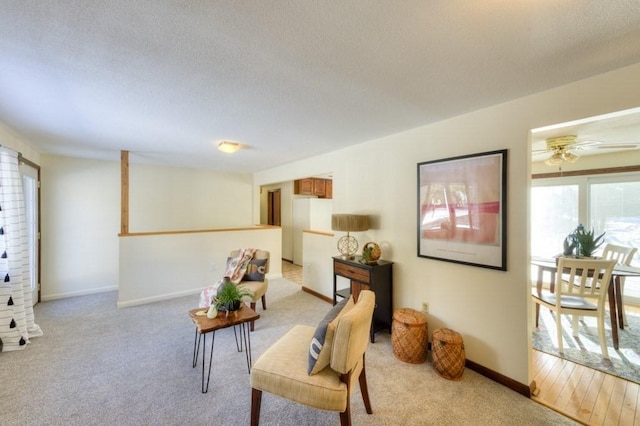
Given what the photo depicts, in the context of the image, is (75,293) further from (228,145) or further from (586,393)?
(586,393)

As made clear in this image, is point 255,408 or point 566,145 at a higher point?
point 566,145

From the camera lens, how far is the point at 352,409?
176 centimetres

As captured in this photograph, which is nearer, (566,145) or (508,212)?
(508,212)

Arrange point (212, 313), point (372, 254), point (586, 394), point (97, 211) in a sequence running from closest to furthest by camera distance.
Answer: point (586, 394) < point (212, 313) < point (372, 254) < point (97, 211)

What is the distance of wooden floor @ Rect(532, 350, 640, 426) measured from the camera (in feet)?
5.59

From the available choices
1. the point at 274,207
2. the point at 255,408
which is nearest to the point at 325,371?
the point at 255,408

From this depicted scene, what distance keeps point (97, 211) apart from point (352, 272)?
4.65m

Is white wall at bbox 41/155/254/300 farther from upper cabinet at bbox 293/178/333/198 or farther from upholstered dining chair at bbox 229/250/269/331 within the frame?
upholstered dining chair at bbox 229/250/269/331

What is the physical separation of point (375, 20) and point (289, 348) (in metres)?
2.01

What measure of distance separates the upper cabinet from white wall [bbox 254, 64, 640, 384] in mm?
3080

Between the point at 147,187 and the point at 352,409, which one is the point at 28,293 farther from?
the point at 352,409

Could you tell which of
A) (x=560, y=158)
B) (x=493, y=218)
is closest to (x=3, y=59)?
(x=493, y=218)

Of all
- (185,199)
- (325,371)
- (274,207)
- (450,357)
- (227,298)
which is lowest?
(450,357)

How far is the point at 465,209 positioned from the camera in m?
2.26
